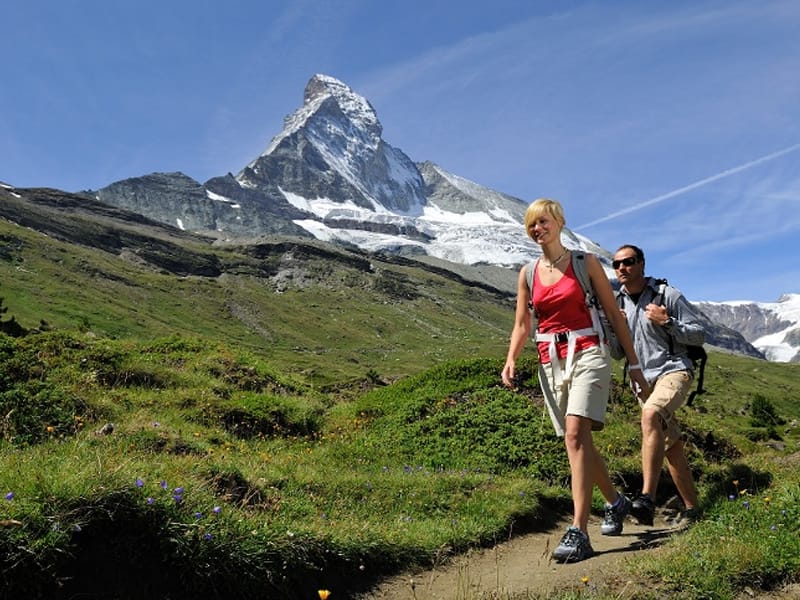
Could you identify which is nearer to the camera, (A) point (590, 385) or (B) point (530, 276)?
(A) point (590, 385)

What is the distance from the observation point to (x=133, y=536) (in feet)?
16.3

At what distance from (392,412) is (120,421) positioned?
6.04m

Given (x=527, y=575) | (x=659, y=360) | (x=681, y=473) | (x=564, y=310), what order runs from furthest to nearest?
(x=681, y=473), (x=659, y=360), (x=564, y=310), (x=527, y=575)

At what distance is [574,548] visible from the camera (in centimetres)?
625

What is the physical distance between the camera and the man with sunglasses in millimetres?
7277

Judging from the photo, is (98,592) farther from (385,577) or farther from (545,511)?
(545,511)

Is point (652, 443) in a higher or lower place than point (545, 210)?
lower

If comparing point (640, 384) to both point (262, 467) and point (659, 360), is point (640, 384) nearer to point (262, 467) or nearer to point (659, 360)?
point (659, 360)

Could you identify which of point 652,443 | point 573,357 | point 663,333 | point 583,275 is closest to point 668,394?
point 652,443

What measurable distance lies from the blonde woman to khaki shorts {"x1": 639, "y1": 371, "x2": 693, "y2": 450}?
191 millimetres

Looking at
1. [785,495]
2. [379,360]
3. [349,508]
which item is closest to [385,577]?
[349,508]

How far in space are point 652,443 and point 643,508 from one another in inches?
35.9

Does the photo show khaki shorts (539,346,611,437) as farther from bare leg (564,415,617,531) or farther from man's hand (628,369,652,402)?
man's hand (628,369,652,402)

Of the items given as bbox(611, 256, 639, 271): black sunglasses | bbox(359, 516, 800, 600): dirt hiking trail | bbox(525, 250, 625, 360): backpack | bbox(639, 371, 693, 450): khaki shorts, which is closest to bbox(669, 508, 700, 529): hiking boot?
bbox(359, 516, 800, 600): dirt hiking trail
